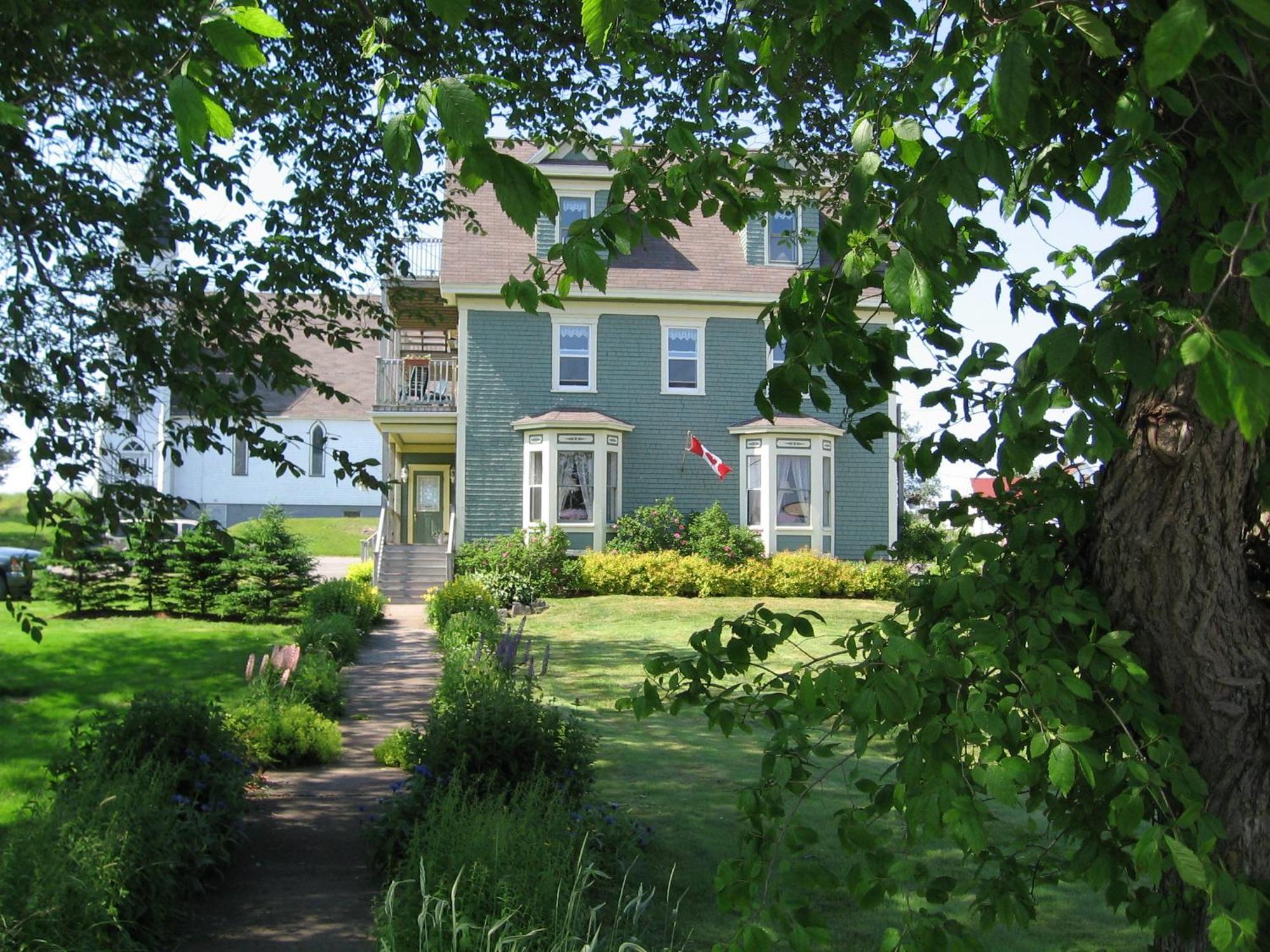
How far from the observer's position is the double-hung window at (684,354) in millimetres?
24906

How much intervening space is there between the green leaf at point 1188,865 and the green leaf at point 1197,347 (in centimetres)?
109

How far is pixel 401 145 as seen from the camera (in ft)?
6.37

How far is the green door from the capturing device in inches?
1209

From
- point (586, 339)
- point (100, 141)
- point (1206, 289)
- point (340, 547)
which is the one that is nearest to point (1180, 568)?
point (1206, 289)

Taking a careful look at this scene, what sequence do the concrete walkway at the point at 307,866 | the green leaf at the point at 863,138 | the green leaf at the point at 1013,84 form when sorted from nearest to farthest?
1. the green leaf at the point at 1013,84
2. the green leaf at the point at 863,138
3. the concrete walkway at the point at 307,866

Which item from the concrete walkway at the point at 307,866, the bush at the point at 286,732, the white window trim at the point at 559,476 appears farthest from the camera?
the white window trim at the point at 559,476

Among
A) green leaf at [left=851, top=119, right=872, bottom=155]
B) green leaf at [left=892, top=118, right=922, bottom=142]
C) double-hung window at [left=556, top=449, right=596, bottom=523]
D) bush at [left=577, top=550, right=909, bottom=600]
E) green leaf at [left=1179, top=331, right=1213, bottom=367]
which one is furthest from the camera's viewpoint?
double-hung window at [left=556, top=449, right=596, bottom=523]

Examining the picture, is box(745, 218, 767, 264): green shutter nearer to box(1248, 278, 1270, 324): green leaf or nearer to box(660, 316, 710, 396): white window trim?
box(660, 316, 710, 396): white window trim

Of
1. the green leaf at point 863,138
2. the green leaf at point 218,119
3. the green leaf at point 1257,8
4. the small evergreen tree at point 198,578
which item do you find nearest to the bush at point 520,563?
the small evergreen tree at point 198,578

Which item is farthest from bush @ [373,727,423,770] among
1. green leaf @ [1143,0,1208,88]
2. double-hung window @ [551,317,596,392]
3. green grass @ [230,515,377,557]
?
green grass @ [230,515,377,557]

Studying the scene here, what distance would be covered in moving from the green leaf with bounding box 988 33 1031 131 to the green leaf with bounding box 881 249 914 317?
0.31 meters

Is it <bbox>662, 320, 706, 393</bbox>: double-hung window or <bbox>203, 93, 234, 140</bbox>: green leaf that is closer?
<bbox>203, 93, 234, 140</bbox>: green leaf

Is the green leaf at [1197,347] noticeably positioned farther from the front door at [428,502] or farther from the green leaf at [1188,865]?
the front door at [428,502]

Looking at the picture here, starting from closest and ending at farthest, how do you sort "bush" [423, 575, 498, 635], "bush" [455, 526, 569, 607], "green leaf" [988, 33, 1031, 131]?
"green leaf" [988, 33, 1031, 131], "bush" [423, 575, 498, 635], "bush" [455, 526, 569, 607]
